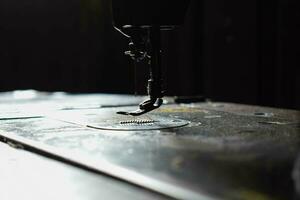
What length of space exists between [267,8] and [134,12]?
3085 mm

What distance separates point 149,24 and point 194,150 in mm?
591

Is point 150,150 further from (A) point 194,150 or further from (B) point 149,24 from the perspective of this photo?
(B) point 149,24

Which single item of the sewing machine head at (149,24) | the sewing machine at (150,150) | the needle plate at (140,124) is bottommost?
the sewing machine at (150,150)

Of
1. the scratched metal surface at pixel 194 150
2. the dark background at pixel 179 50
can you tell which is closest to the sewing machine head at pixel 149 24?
the scratched metal surface at pixel 194 150

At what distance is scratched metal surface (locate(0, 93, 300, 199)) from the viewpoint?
2.77 ft

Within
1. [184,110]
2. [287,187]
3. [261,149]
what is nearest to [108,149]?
[261,149]

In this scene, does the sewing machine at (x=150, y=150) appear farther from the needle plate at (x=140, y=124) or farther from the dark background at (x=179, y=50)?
the dark background at (x=179, y=50)

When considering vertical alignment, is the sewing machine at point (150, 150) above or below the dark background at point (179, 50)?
below

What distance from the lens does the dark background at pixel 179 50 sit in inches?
171

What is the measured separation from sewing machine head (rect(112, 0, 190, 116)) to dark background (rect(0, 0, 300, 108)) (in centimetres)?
133

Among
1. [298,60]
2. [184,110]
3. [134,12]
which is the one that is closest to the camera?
[134,12]

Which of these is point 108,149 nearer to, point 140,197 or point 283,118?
point 140,197

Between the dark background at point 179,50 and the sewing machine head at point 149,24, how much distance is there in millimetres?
1333

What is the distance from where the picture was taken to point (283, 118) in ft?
5.95
